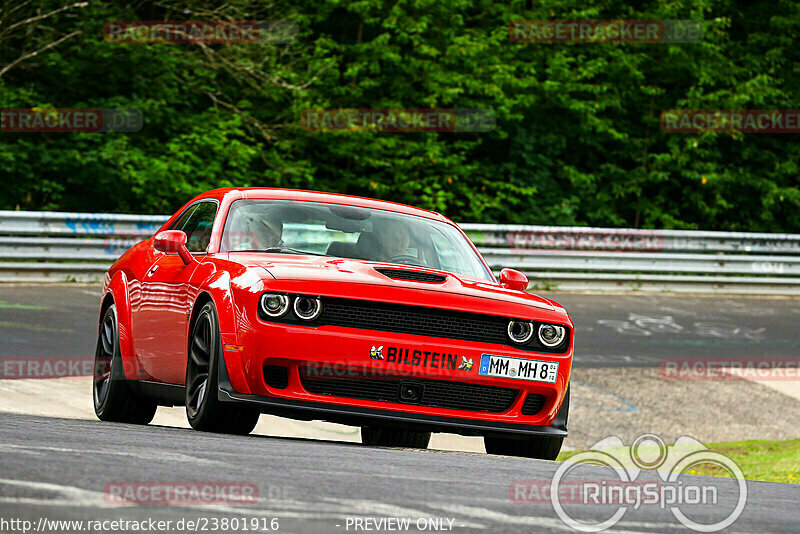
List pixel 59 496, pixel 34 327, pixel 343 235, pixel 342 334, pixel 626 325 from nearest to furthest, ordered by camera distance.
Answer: pixel 59 496, pixel 342 334, pixel 343 235, pixel 34 327, pixel 626 325

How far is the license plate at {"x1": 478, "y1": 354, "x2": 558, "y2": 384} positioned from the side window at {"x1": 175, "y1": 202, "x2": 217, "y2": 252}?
1971 millimetres

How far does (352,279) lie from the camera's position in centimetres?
631

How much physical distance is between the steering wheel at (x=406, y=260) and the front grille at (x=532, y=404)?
1166 mm

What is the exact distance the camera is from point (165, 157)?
21750 millimetres

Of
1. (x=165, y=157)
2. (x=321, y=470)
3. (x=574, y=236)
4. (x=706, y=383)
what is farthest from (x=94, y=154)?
(x=321, y=470)

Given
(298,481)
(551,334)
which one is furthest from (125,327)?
(298,481)

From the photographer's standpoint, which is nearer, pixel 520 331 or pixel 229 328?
pixel 229 328
